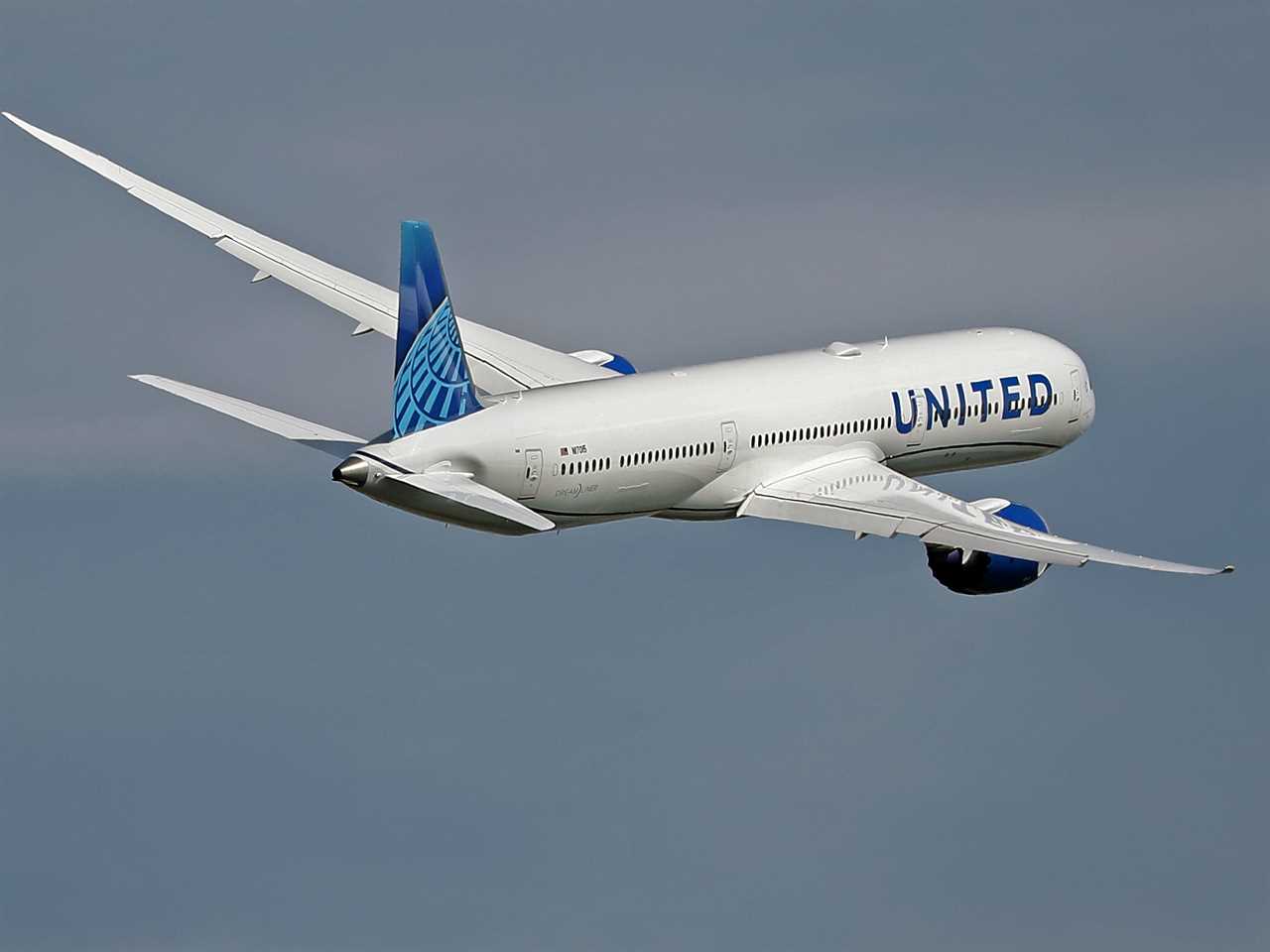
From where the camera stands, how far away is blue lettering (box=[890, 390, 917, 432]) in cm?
7788

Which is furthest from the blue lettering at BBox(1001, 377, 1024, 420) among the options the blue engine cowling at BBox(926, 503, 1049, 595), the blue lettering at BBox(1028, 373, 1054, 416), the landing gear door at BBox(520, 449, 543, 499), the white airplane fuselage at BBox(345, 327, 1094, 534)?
the landing gear door at BBox(520, 449, 543, 499)

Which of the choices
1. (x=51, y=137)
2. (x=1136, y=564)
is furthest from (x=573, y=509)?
(x=51, y=137)

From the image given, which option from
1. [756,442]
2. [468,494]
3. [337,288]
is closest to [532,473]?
[468,494]

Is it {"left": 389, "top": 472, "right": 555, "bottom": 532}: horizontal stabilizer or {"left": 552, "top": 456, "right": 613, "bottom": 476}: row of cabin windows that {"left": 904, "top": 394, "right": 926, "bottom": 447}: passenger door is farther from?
{"left": 389, "top": 472, "right": 555, "bottom": 532}: horizontal stabilizer

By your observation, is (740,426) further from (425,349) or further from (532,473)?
(425,349)

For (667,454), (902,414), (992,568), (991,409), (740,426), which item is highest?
(991,409)

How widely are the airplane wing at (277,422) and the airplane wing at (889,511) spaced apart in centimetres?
1122

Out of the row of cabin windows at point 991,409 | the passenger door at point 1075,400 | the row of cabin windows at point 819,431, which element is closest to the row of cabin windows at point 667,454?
the row of cabin windows at point 819,431

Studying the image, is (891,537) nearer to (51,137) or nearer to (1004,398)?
(1004,398)

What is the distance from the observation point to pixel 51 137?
279 ft

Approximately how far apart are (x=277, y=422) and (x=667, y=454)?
10030 mm

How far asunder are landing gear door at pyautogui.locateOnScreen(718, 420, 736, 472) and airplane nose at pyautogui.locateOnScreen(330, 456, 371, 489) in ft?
32.4

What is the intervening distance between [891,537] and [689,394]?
18.8ft

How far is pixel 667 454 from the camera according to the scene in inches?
2889
